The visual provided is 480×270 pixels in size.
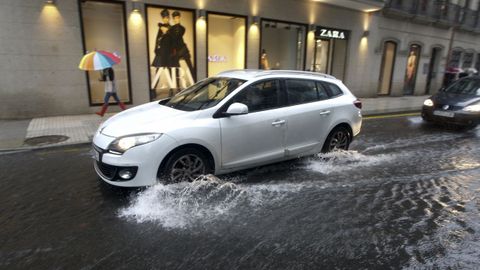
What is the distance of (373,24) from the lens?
59.2ft

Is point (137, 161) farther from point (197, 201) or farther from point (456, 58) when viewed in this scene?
point (456, 58)

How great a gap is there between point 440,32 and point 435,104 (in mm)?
15066

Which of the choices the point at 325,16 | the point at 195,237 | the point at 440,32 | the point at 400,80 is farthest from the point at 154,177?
the point at 440,32

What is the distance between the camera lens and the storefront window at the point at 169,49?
1177 cm

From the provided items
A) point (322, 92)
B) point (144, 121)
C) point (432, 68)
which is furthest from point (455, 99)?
point (432, 68)

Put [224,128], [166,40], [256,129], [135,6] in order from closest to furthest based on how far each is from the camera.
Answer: [224,128] → [256,129] → [135,6] → [166,40]

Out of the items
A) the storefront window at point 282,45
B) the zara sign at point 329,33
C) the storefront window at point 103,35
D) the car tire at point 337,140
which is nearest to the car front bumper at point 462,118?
the car tire at point 337,140

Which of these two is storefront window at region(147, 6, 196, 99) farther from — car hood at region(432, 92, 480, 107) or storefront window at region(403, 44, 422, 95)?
storefront window at region(403, 44, 422, 95)

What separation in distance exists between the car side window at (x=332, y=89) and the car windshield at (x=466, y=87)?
6.37 metres

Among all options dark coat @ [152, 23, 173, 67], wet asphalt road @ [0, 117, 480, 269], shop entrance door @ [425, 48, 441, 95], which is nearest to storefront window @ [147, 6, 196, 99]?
dark coat @ [152, 23, 173, 67]

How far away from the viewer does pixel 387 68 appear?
19.6 m

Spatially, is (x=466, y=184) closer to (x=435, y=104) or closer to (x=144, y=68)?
(x=435, y=104)

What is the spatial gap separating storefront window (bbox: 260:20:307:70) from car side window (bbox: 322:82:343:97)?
8.63 metres

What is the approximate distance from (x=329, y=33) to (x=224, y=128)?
13.2 meters
